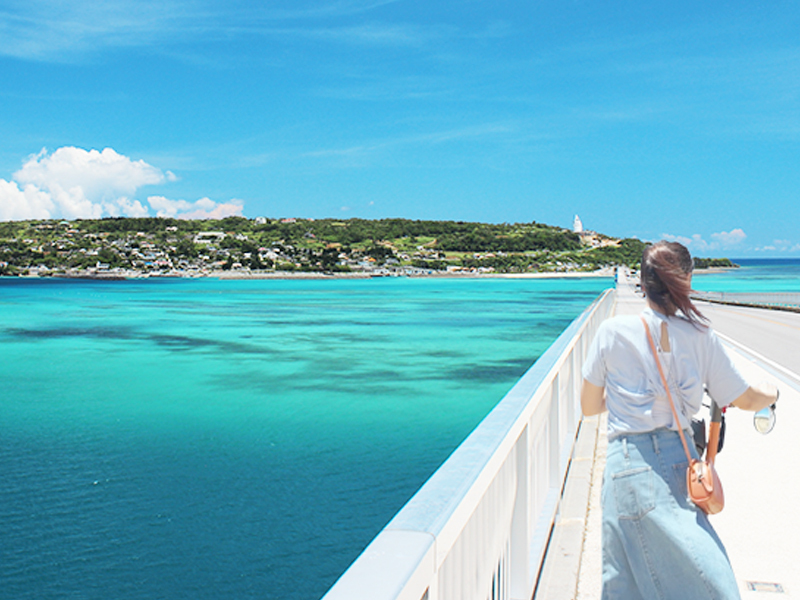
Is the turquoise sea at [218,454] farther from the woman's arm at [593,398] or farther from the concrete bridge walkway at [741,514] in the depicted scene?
the woman's arm at [593,398]

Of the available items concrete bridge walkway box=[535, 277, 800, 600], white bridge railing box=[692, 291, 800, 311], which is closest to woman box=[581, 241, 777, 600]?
concrete bridge walkway box=[535, 277, 800, 600]

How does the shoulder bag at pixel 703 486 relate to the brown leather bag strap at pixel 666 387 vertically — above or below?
below

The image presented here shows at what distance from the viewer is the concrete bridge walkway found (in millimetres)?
4363

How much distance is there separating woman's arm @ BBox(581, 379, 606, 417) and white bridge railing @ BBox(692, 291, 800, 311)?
3537cm

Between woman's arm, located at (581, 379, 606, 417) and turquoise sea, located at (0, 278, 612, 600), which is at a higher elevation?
woman's arm, located at (581, 379, 606, 417)

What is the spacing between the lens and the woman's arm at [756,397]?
9.19ft

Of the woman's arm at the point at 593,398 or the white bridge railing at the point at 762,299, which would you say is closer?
the woman's arm at the point at 593,398

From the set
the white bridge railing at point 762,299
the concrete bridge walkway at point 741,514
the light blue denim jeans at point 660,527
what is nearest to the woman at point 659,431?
the light blue denim jeans at point 660,527

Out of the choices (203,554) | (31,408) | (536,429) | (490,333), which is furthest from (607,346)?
(490,333)

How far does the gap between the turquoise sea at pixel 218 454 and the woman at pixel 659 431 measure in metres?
6.56

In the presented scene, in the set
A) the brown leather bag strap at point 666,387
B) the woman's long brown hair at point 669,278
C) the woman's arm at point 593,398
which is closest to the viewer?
the brown leather bag strap at point 666,387

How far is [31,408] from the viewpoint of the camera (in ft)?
65.4

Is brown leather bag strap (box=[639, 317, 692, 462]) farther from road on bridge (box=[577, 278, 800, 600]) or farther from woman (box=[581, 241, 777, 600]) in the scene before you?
road on bridge (box=[577, 278, 800, 600])

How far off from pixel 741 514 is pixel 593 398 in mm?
3443
